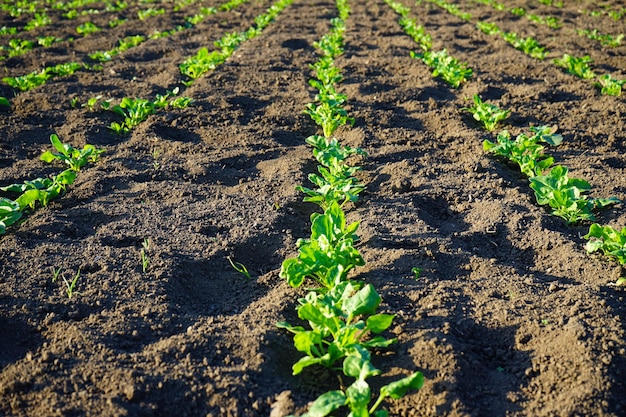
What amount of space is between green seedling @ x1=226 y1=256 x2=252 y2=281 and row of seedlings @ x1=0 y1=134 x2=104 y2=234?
1.47 metres

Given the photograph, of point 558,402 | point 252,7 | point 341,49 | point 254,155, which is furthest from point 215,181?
point 252,7

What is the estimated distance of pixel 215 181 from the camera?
452cm

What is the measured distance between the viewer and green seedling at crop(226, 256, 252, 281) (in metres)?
3.24

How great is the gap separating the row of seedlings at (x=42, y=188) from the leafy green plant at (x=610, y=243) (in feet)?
11.9

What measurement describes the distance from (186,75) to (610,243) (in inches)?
251

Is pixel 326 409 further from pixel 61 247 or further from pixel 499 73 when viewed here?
pixel 499 73

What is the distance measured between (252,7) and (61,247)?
14418 mm

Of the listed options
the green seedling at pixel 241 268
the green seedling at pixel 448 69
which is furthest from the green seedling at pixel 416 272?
the green seedling at pixel 448 69

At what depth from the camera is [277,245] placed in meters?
3.58

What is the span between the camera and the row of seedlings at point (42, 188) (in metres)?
3.59

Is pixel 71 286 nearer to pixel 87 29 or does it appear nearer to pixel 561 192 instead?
pixel 561 192

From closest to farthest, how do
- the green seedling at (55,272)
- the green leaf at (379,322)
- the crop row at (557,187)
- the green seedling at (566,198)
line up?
the green leaf at (379,322)
the green seedling at (55,272)
the crop row at (557,187)
the green seedling at (566,198)

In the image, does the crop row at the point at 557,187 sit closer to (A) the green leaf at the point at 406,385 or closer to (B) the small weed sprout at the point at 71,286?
(A) the green leaf at the point at 406,385

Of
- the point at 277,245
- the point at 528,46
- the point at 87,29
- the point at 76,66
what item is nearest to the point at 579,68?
the point at 528,46
